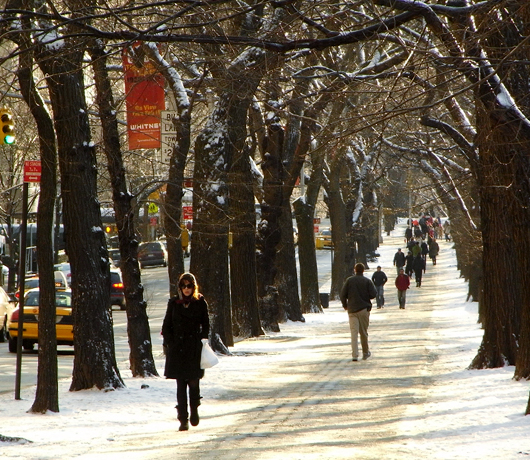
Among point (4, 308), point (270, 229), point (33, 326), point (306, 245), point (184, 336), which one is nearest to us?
point (184, 336)

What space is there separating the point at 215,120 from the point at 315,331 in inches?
453

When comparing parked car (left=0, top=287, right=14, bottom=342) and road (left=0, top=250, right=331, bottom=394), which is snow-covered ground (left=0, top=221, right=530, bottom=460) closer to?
road (left=0, top=250, right=331, bottom=394)

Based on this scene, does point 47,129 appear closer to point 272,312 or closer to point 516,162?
point 516,162

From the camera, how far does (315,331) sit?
2805 cm

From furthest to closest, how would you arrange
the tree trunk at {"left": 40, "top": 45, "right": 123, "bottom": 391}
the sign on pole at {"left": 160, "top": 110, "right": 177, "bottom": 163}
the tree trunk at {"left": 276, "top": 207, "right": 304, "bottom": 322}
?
the tree trunk at {"left": 276, "top": 207, "right": 304, "bottom": 322} → the sign on pole at {"left": 160, "top": 110, "right": 177, "bottom": 163} → the tree trunk at {"left": 40, "top": 45, "right": 123, "bottom": 391}

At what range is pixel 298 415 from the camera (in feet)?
37.2

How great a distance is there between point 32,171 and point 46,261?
156 centimetres

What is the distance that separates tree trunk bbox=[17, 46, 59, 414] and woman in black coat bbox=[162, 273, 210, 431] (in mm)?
1623

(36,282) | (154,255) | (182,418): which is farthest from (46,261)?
(154,255)

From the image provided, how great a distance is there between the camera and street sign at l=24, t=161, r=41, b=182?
39.8 ft

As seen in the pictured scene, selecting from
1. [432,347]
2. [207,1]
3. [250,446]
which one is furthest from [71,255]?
[432,347]

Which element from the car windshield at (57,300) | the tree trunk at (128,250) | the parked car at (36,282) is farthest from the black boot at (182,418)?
the parked car at (36,282)

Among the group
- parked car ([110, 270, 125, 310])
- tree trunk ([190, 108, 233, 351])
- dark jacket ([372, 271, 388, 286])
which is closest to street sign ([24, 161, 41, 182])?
tree trunk ([190, 108, 233, 351])

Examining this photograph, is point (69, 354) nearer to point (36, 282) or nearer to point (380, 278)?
point (36, 282)
